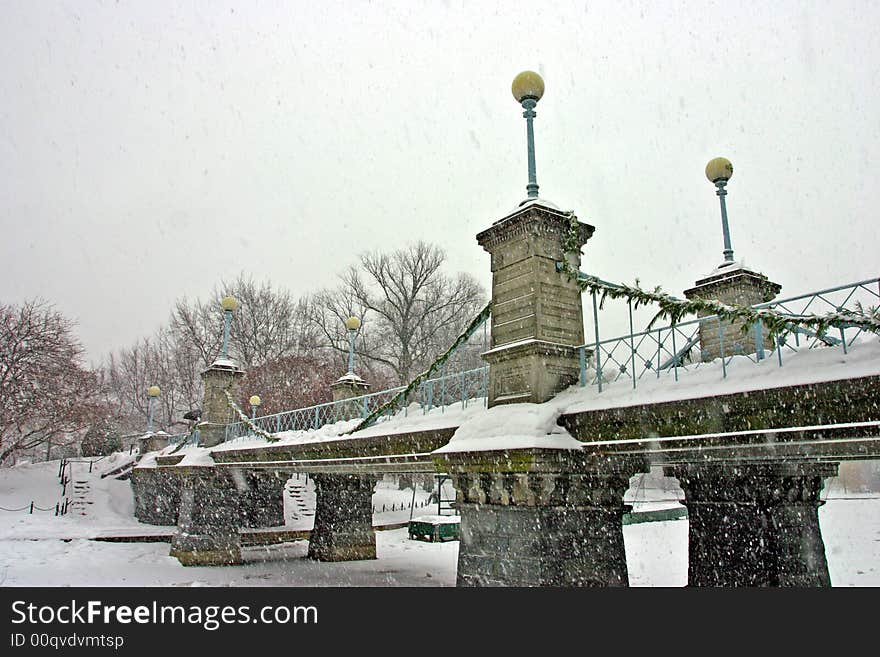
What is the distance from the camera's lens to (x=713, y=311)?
6.71 meters

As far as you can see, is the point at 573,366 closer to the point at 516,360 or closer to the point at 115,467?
the point at 516,360

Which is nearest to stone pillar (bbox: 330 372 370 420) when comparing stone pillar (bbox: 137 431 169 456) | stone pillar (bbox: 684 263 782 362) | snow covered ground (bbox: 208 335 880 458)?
snow covered ground (bbox: 208 335 880 458)

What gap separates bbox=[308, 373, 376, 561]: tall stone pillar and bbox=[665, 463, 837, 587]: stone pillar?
12460 mm

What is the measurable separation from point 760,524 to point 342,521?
14.1 metres

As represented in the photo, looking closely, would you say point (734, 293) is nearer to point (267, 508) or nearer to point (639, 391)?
point (639, 391)

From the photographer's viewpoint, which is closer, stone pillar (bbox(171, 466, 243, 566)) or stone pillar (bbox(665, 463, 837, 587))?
stone pillar (bbox(665, 463, 837, 587))

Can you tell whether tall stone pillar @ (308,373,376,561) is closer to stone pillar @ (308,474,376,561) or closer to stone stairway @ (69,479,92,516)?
stone pillar @ (308,474,376,561)

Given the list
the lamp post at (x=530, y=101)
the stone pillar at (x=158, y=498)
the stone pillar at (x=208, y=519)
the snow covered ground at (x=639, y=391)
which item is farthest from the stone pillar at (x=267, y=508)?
the lamp post at (x=530, y=101)

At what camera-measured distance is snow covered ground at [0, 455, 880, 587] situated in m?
16.7

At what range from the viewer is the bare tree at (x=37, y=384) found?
2636cm

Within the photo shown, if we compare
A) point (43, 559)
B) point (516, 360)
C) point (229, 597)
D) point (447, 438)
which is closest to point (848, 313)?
point (516, 360)

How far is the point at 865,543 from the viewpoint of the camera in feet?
74.3

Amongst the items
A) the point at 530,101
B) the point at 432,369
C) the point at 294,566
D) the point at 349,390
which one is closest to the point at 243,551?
the point at 294,566

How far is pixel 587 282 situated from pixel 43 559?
59.4ft
